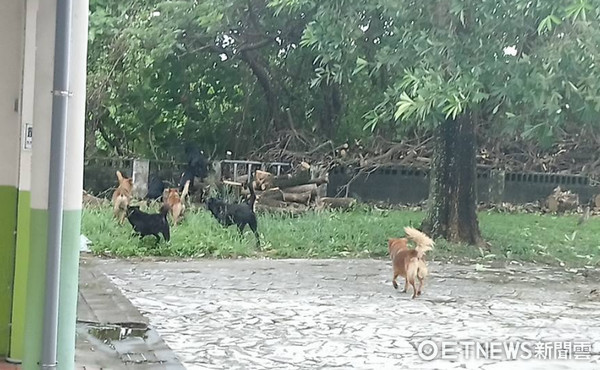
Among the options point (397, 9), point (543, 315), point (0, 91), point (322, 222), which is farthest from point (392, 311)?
point (0, 91)

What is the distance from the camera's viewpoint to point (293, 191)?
5180mm

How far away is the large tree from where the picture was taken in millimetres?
4254

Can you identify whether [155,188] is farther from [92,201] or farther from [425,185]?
[425,185]

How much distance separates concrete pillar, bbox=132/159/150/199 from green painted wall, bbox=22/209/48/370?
3099 millimetres

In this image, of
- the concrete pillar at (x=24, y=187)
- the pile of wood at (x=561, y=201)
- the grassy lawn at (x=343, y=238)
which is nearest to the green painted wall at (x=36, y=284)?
the concrete pillar at (x=24, y=187)

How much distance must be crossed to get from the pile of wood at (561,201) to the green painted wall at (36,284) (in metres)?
3.69

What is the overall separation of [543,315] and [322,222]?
5.17 feet

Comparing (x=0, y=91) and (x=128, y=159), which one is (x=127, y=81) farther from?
(x=0, y=91)

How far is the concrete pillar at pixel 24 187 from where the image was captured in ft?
7.94

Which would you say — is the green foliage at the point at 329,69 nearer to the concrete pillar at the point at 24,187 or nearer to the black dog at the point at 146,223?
the black dog at the point at 146,223

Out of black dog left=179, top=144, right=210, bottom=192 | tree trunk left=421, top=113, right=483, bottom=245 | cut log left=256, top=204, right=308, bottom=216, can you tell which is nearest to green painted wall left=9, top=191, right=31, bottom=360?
black dog left=179, top=144, right=210, bottom=192

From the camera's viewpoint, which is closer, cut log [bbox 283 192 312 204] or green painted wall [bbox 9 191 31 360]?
green painted wall [bbox 9 191 31 360]

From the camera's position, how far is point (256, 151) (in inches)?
203

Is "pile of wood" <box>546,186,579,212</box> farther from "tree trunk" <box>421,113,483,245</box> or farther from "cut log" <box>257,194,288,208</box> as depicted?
"cut log" <box>257,194,288,208</box>
